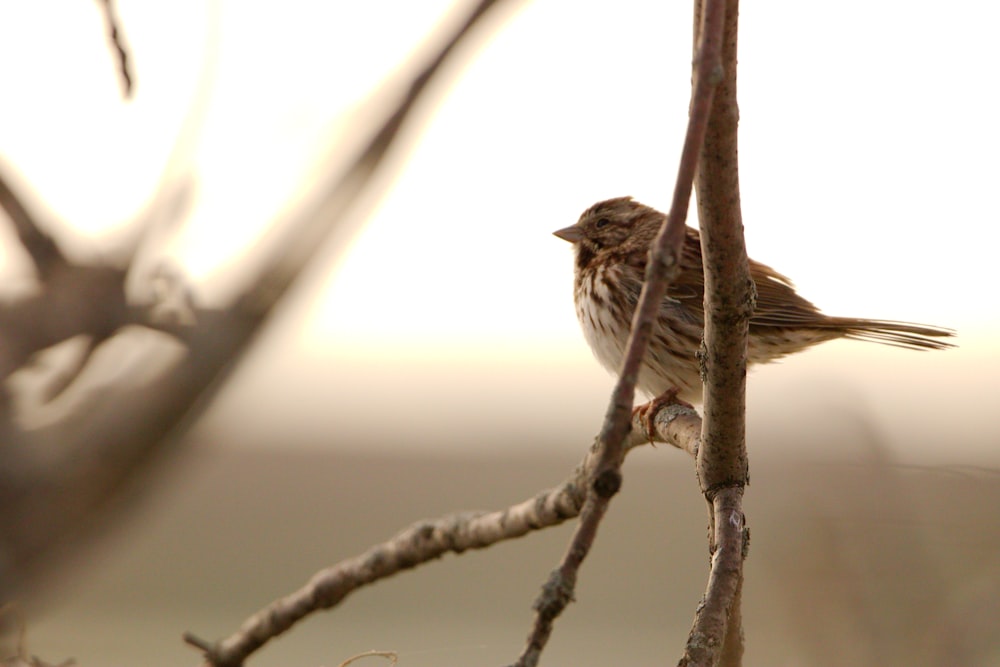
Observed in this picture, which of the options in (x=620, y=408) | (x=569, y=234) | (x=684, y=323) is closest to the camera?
(x=620, y=408)

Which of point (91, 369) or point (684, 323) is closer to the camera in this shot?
point (91, 369)

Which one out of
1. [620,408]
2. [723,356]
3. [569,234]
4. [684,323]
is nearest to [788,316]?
[684,323]

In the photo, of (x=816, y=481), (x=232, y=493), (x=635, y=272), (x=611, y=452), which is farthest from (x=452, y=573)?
(x=611, y=452)

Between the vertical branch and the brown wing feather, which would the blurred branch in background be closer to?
the vertical branch

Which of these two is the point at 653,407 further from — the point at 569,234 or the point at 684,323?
the point at 569,234

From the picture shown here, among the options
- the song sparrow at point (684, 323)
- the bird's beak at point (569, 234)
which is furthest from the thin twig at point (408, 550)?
the bird's beak at point (569, 234)

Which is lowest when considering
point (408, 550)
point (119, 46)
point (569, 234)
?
point (408, 550)

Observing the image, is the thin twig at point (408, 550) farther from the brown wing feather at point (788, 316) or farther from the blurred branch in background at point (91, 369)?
the brown wing feather at point (788, 316)
